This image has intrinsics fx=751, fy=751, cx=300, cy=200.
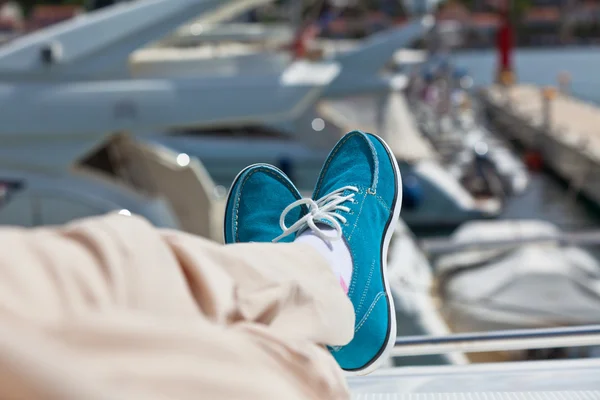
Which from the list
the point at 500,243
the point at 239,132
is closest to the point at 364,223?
the point at 500,243

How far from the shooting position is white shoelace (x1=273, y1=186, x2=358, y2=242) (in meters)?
1.07

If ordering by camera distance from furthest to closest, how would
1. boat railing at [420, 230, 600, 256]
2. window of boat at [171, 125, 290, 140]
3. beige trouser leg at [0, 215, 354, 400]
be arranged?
window of boat at [171, 125, 290, 140] < boat railing at [420, 230, 600, 256] < beige trouser leg at [0, 215, 354, 400]

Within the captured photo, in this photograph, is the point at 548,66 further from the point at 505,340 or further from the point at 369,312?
the point at 369,312

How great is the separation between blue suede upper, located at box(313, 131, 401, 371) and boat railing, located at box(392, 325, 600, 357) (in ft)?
0.59

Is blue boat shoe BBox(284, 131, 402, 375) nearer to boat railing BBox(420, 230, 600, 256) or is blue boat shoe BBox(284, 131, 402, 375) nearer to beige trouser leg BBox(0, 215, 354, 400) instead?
beige trouser leg BBox(0, 215, 354, 400)

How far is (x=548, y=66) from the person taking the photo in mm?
30328

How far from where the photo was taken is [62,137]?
4.48 metres

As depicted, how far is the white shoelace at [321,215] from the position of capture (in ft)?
3.50

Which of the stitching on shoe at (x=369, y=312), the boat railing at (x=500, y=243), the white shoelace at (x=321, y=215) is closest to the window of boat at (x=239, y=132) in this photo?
the boat railing at (x=500, y=243)

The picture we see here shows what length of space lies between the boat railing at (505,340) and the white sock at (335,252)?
0.26 meters

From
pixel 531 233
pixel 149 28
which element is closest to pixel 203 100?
pixel 149 28

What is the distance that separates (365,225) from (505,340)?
0.33 m

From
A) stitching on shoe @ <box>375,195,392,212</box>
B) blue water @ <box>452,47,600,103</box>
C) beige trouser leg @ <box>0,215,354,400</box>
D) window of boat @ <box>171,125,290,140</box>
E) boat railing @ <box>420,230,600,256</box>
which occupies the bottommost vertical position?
blue water @ <box>452,47,600,103</box>

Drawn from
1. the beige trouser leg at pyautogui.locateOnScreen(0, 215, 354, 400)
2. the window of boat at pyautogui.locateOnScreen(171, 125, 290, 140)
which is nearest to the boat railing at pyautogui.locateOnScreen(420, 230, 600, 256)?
the window of boat at pyautogui.locateOnScreen(171, 125, 290, 140)
